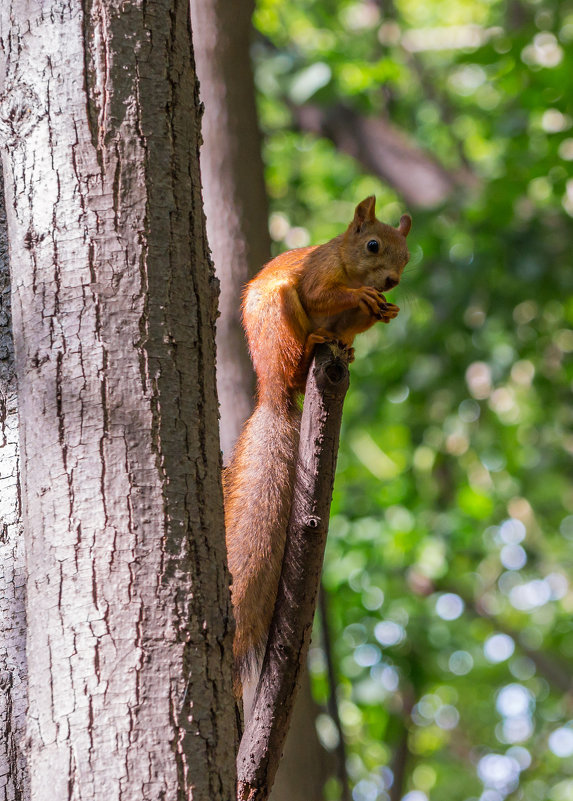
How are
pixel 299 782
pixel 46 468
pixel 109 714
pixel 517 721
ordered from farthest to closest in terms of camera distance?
pixel 517 721 < pixel 299 782 < pixel 46 468 < pixel 109 714

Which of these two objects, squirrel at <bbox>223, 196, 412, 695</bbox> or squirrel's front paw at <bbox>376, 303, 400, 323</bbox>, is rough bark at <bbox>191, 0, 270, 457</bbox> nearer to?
squirrel at <bbox>223, 196, 412, 695</bbox>

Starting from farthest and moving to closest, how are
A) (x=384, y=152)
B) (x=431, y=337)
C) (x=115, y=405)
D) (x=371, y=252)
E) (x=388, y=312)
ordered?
(x=384, y=152), (x=431, y=337), (x=371, y=252), (x=388, y=312), (x=115, y=405)

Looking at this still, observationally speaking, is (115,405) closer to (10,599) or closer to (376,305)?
(10,599)

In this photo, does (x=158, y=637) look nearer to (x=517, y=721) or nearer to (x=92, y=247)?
(x=92, y=247)

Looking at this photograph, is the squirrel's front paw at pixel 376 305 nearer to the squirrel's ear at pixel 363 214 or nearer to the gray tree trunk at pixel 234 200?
the squirrel's ear at pixel 363 214

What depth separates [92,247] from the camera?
1147mm

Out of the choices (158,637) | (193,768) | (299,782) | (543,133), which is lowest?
(299,782)

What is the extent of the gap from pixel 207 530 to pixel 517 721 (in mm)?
10446

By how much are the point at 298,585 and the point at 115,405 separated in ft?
1.57

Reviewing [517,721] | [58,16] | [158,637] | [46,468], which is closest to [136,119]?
[58,16]

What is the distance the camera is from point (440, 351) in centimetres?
432

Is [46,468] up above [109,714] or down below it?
above

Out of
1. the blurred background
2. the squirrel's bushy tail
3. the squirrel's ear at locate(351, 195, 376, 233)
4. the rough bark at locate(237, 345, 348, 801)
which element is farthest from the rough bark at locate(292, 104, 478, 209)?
the rough bark at locate(237, 345, 348, 801)

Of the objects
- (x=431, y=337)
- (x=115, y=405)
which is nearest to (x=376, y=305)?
(x=115, y=405)
